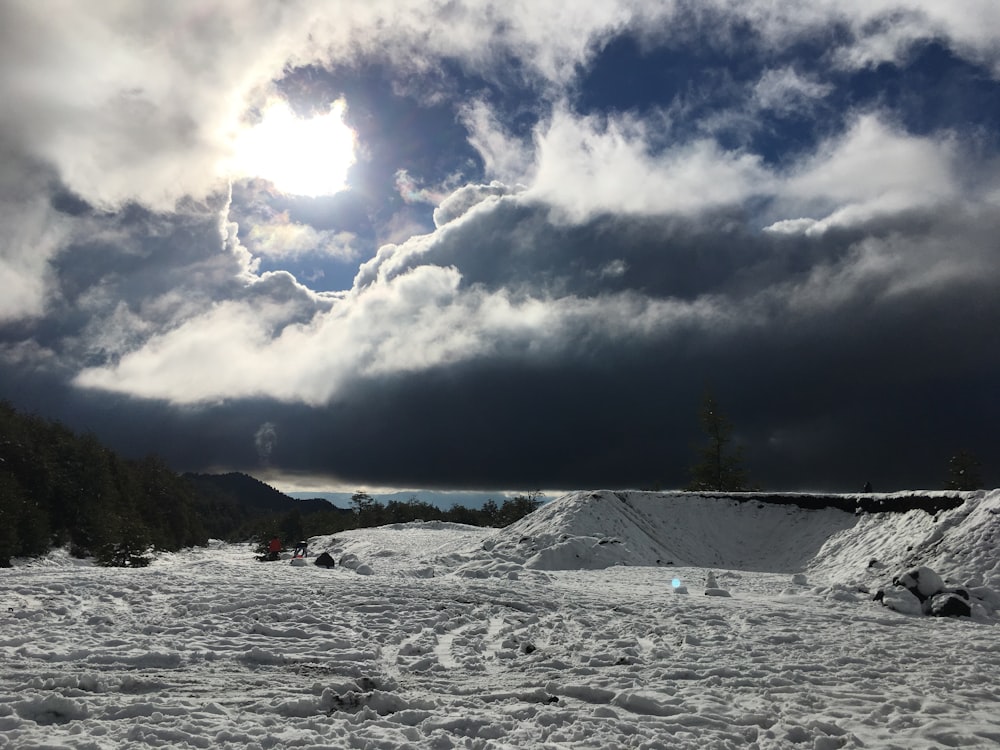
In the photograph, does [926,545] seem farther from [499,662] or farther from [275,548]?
[275,548]

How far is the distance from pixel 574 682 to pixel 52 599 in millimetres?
11732

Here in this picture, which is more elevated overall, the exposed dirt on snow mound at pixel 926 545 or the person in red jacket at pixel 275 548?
the exposed dirt on snow mound at pixel 926 545

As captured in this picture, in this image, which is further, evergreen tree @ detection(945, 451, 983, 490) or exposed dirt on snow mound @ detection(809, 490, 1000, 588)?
evergreen tree @ detection(945, 451, 983, 490)

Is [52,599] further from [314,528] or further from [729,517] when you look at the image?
[314,528]

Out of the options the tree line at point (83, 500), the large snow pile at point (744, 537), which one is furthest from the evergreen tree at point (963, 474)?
the tree line at point (83, 500)

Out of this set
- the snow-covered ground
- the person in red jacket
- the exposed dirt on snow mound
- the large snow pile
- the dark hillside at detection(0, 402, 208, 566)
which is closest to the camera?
the snow-covered ground

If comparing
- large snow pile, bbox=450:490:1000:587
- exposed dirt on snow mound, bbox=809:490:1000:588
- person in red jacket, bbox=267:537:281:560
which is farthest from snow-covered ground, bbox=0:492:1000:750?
person in red jacket, bbox=267:537:281:560

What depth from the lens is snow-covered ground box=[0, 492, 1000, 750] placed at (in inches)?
260

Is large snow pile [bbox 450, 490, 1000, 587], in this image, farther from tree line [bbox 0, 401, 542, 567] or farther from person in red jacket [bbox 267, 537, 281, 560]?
tree line [bbox 0, 401, 542, 567]

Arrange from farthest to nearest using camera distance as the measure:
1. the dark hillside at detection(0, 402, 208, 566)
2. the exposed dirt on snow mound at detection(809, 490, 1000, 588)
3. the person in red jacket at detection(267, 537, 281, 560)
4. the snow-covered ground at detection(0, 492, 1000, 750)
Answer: the dark hillside at detection(0, 402, 208, 566) → the person in red jacket at detection(267, 537, 281, 560) → the exposed dirt on snow mound at detection(809, 490, 1000, 588) → the snow-covered ground at detection(0, 492, 1000, 750)

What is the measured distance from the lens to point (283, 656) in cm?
955

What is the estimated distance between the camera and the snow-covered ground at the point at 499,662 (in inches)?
260

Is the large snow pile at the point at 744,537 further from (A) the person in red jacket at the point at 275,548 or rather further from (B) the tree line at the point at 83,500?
(B) the tree line at the point at 83,500

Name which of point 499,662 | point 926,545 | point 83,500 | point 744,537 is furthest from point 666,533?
point 83,500
